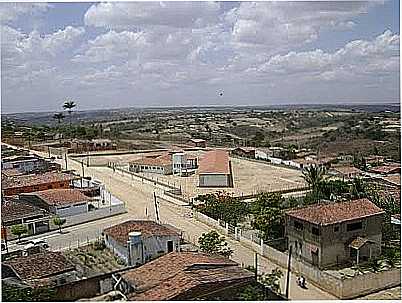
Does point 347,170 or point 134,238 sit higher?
point 134,238

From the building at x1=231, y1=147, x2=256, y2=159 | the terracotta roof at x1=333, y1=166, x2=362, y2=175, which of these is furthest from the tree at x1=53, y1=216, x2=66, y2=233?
the building at x1=231, y1=147, x2=256, y2=159

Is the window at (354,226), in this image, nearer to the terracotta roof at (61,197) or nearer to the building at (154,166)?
the terracotta roof at (61,197)

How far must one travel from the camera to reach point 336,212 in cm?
487

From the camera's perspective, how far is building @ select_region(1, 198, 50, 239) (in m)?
5.53

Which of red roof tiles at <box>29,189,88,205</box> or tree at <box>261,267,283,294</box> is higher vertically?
red roof tiles at <box>29,189,88,205</box>

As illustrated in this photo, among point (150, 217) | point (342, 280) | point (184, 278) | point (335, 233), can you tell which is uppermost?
point (184, 278)

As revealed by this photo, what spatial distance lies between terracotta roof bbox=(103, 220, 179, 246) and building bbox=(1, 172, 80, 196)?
97.5 inches

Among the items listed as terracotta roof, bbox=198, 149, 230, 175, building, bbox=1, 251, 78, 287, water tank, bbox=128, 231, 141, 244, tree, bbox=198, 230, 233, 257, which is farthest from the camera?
terracotta roof, bbox=198, 149, 230, 175

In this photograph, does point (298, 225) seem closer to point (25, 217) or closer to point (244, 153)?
point (25, 217)

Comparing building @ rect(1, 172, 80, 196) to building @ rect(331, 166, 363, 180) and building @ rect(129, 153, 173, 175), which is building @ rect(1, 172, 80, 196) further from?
building @ rect(331, 166, 363, 180)

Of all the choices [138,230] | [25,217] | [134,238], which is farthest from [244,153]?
[134,238]

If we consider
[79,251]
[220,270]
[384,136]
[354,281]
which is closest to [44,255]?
[79,251]

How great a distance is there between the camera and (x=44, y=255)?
14.2ft

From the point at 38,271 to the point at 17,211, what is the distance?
5.96 ft
